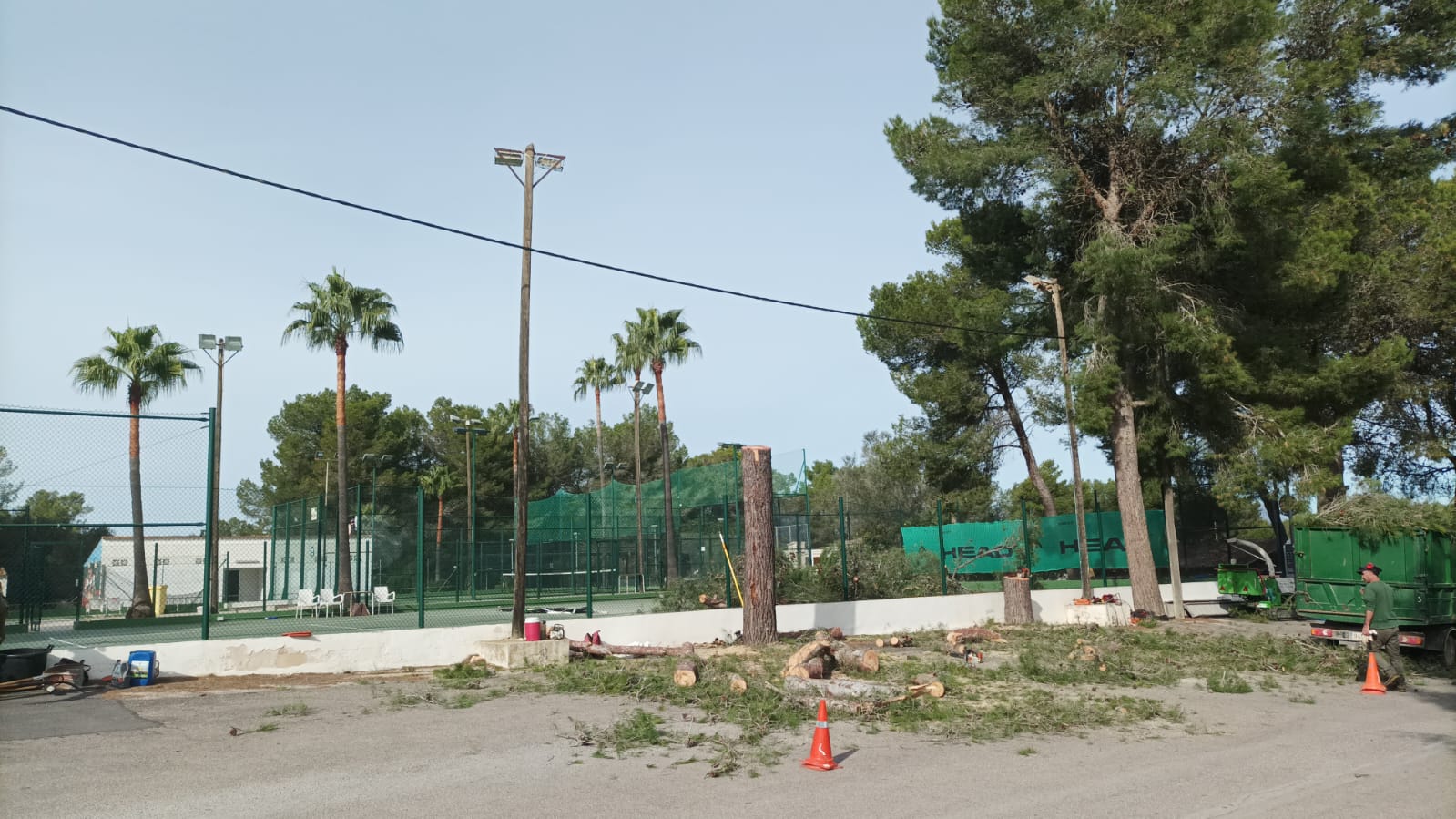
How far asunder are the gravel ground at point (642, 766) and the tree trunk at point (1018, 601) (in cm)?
1063

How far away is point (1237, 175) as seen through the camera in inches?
902

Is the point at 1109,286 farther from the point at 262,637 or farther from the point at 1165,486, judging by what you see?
the point at 262,637

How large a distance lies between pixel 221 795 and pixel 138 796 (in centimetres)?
58

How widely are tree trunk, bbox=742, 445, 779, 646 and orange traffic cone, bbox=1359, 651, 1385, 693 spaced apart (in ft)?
29.5

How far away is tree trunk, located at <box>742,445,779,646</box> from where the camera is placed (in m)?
17.6

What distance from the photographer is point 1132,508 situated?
2433 cm

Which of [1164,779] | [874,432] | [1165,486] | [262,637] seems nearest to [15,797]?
[262,637]

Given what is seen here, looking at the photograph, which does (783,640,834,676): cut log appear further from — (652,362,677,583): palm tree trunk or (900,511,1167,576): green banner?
(900,511,1167,576): green banner

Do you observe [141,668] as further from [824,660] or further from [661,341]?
[661,341]

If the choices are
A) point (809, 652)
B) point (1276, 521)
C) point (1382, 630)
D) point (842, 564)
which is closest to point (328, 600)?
point (842, 564)

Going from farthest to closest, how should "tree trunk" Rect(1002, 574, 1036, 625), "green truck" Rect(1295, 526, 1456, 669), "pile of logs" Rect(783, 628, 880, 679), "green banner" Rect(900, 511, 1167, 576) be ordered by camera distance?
"green banner" Rect(900, 511, 1167, 576) < "tree trunk" Rect(1002, 574, 1036, 625) < "green truck" Rect(1295, 526, 1456, 669) < "pile of logs" Rect(783, 628, 880, 679)

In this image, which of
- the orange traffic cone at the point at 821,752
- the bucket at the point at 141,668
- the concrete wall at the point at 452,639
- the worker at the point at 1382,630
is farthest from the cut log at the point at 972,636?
the bucket at the point at 141,668

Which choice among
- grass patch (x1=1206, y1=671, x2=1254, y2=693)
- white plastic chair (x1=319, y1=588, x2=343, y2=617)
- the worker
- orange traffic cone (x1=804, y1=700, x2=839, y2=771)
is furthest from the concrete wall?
the worker

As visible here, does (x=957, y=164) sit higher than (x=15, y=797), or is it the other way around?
(x=957, y=164)
